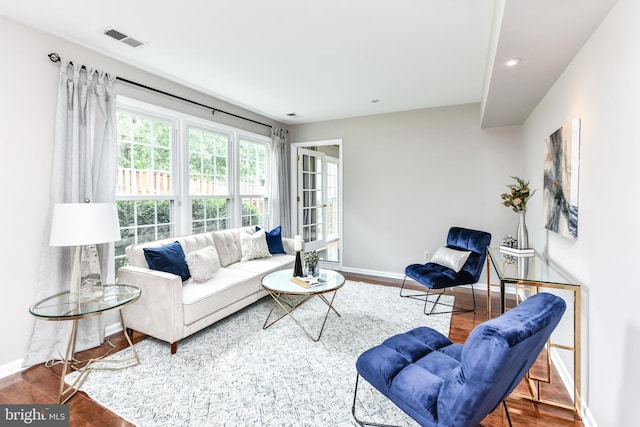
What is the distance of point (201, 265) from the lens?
3043 millimetres

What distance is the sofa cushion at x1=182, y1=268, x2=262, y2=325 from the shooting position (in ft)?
8.48

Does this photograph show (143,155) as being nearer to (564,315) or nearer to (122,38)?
(122,38)

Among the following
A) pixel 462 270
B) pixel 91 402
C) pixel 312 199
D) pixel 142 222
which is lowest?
pixel 91 402

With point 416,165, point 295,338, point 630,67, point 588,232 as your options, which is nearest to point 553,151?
point 588,232

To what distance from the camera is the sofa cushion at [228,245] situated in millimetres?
3656

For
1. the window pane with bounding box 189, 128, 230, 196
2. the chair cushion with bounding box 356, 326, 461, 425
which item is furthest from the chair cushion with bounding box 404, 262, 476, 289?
the window pane with bounding box 189, 128, 230, 196

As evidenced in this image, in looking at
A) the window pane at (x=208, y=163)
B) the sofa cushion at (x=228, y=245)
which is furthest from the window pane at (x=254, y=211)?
the sofa cushion at (x=228, y=245)

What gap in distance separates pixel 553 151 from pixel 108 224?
3407mm

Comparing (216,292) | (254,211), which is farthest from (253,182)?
(216,292)

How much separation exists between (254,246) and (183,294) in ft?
4.39

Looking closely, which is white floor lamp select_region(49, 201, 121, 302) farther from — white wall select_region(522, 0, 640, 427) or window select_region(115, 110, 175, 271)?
white wall select_region(522, 0, 640, 427)

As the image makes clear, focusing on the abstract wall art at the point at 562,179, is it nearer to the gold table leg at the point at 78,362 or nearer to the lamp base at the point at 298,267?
the lamp base at the point at 298,267

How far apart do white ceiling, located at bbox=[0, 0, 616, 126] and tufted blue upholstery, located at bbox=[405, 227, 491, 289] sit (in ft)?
4.66

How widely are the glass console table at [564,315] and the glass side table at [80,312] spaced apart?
2618 mm
